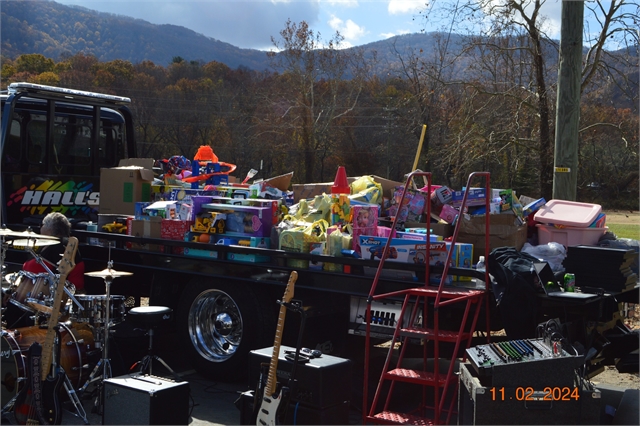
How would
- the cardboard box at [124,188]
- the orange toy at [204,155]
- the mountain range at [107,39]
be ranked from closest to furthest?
the cardboard box at [124,188] → the orange toy at [204,155] → the mountain range at [107,39]

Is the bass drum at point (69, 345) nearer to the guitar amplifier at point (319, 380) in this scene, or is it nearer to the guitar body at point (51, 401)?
the guitar body at point (51, 401)

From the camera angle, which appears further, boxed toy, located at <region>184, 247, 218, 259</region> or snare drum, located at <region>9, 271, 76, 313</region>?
boxed toy, located at <region>184, 247, 218, 259</region>

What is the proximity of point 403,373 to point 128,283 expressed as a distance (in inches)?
145

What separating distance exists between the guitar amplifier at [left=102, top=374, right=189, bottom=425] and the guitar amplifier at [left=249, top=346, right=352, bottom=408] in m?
0.54

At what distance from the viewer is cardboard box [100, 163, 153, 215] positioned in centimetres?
751

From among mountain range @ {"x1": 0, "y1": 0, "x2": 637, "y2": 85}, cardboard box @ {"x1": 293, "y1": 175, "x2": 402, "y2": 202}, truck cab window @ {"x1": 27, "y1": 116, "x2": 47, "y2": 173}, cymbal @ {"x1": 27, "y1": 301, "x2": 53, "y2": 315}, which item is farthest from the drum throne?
mountain range @ {"x1": 0, "y1": 0, "x2": 637, "y2": 85}

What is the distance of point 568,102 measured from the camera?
280 inches

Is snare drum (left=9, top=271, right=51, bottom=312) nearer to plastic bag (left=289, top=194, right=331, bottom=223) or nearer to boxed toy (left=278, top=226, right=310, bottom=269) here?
boxed toy (left=278, top=226, right=310, bottom=269)

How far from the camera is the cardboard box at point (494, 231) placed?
5.54m

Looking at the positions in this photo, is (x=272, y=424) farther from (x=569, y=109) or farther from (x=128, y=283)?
(x=569, y=109)

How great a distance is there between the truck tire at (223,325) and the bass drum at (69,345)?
1003 millimetres

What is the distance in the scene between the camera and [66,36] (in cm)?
2762

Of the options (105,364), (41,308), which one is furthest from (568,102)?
(41,308)

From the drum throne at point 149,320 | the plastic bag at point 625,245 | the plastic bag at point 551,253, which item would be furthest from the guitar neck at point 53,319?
the plastic bag at point 625,245
